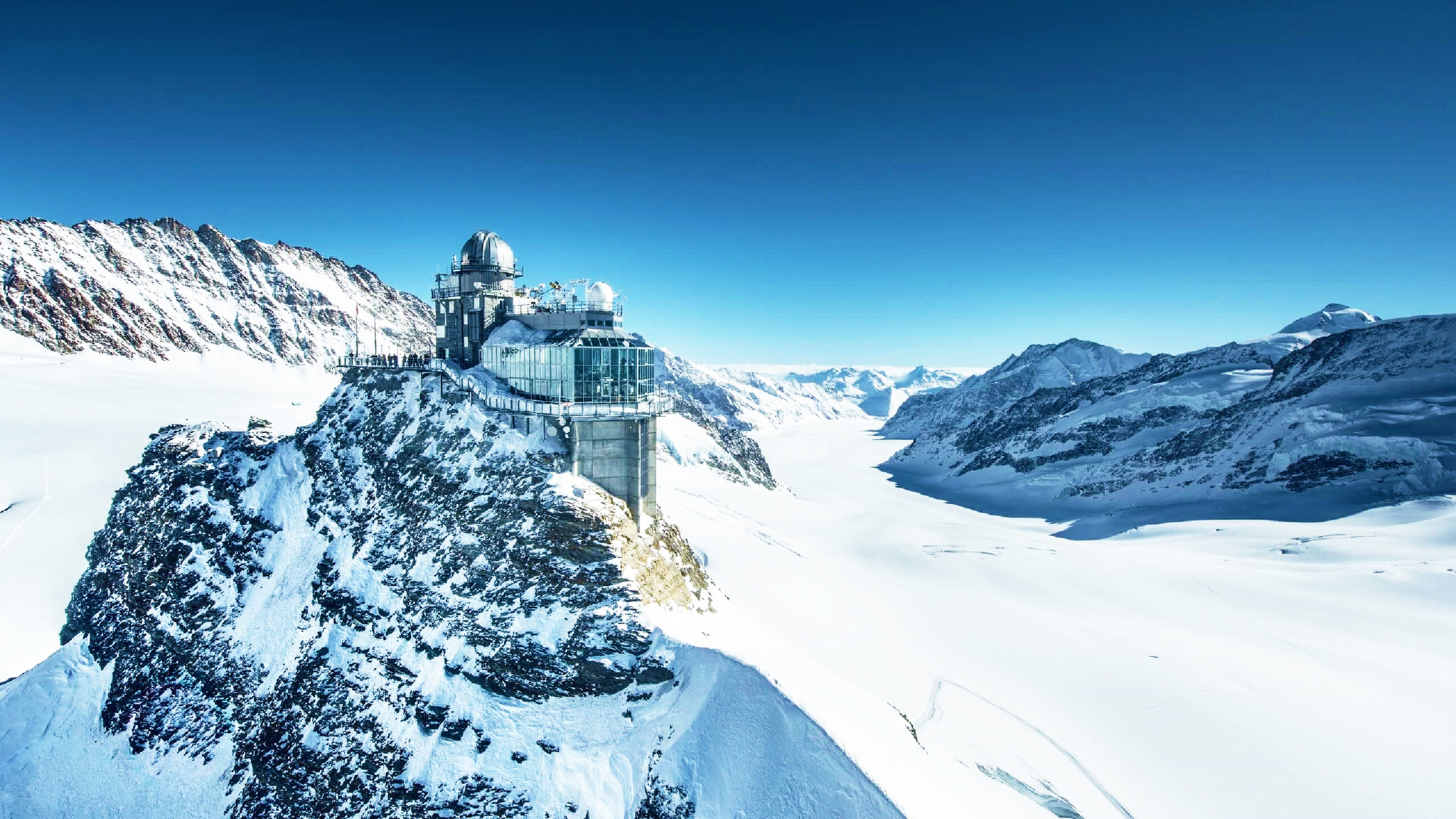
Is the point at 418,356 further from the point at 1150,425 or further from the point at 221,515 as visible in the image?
the point at 1150,425

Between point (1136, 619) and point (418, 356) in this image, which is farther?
point (1136, 619)

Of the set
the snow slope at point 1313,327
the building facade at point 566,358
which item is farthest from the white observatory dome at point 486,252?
the snow slope at point 1313,327

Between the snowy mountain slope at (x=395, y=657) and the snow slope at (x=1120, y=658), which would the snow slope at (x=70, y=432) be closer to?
the snowy mountain slope at (x=395, y=657)

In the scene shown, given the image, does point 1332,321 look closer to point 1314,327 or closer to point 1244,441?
point 1314,327

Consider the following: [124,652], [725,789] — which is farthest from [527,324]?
[124,652]

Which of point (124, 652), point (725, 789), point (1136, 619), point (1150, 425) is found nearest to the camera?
point (725, 789)

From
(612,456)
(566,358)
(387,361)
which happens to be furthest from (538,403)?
(387,361)

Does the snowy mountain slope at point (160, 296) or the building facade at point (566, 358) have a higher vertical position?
the snowy mountain slope at point (160, 296)

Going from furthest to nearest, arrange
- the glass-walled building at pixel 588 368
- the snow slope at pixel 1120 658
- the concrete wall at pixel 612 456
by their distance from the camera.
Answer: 1. the glass-walled building at pixel 588 368
2. the concrete wall at pixel 612 456
3. the snow slope at pixel 1120 658
